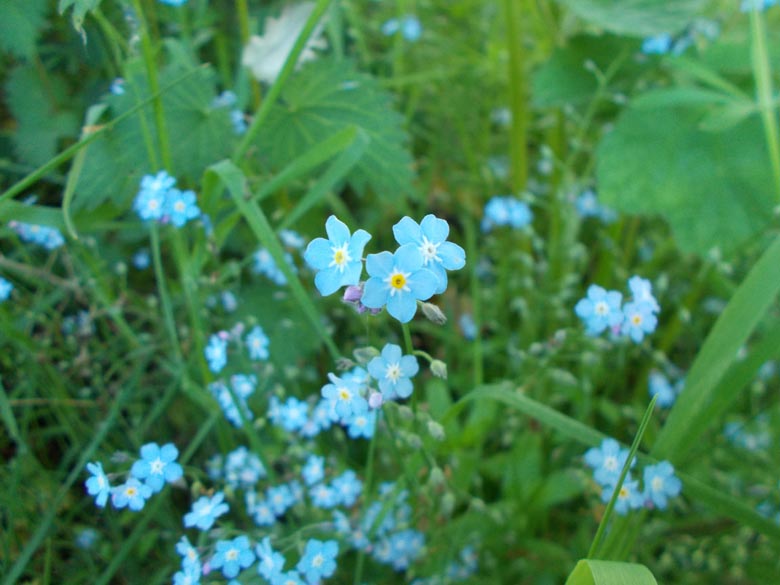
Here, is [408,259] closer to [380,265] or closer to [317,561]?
[380,265]

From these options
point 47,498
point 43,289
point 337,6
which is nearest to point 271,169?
point 337,6

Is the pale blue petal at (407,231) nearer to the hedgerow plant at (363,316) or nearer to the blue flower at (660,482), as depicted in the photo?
the hedgerow plant at (363,316)

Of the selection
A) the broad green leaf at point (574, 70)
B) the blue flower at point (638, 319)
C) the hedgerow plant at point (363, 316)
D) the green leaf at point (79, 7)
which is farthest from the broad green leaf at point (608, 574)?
the broad green leaf at point (574, 70)

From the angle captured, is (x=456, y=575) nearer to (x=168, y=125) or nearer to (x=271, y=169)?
(x=271, y=169)

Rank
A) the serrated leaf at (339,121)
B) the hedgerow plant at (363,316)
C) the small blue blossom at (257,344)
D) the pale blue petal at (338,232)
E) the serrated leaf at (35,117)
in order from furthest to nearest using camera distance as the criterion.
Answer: the serrated leaf at (35,117)
the serrated leaf at (339,121)
the small blue blossom at (257,344)
the hedgerow plant at (363,316)
the pale blue petal at (338,232)

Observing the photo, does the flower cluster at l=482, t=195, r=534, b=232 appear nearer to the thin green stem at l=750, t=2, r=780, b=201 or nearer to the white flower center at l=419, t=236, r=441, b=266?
the thin green stem at l=750, t=2, r=780, b=201
